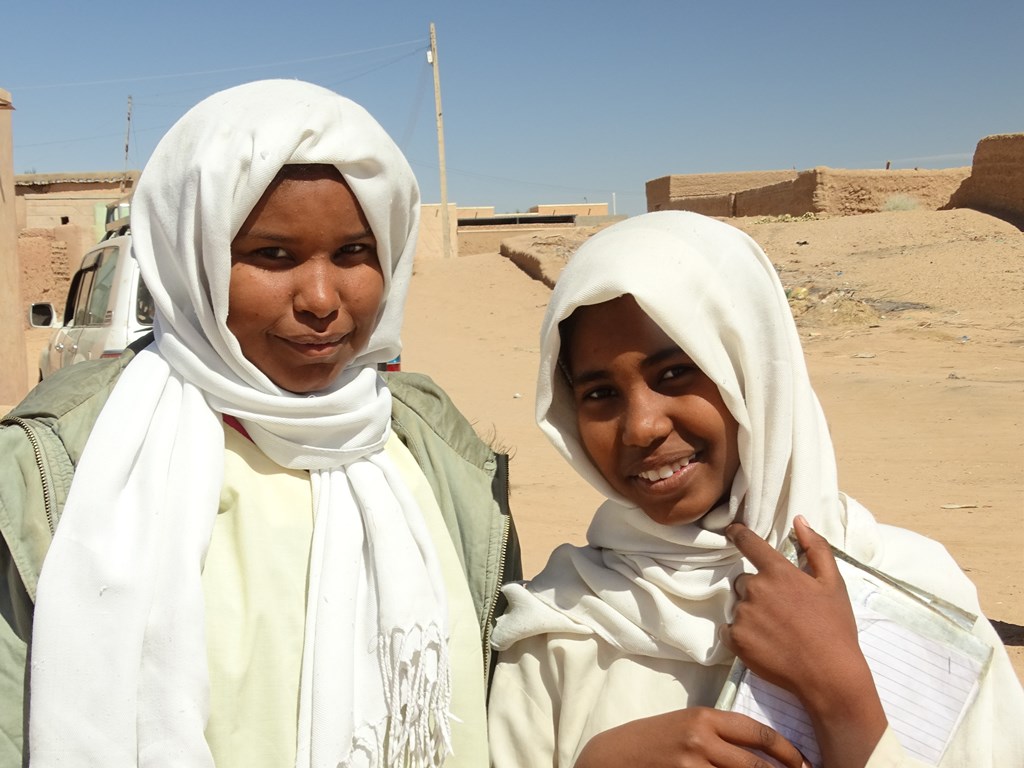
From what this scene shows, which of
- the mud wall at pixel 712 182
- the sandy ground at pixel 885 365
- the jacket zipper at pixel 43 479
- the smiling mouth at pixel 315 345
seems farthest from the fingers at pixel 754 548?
the mud wall at pixel 712 182

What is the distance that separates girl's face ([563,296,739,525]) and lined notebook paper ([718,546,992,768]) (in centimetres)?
30

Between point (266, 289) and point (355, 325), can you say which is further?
point (355, 325)

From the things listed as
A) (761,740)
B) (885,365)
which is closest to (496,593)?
(761,740)

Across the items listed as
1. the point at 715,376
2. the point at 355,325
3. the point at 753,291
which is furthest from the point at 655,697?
the point at 355,325

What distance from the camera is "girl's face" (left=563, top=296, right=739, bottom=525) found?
62.7 inches

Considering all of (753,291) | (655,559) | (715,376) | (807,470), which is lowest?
(655,559)

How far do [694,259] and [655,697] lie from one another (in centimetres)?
75

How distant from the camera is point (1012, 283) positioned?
12352mm

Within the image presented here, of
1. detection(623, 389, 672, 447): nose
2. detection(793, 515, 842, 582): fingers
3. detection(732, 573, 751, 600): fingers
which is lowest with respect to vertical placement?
detection(732, 573, 751, 600): fingers

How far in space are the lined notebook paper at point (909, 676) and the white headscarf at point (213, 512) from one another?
1.99ft

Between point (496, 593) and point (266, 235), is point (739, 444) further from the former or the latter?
point (266, 235)

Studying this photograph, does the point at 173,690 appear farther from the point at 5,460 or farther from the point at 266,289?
the point at 266,289

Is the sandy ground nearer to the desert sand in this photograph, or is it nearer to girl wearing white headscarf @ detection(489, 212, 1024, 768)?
the desert sand

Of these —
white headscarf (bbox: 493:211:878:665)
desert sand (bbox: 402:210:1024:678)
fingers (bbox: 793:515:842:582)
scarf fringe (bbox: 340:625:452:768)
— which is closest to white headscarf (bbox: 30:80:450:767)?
scarf fringe (bbox: 340:625:452:768)
